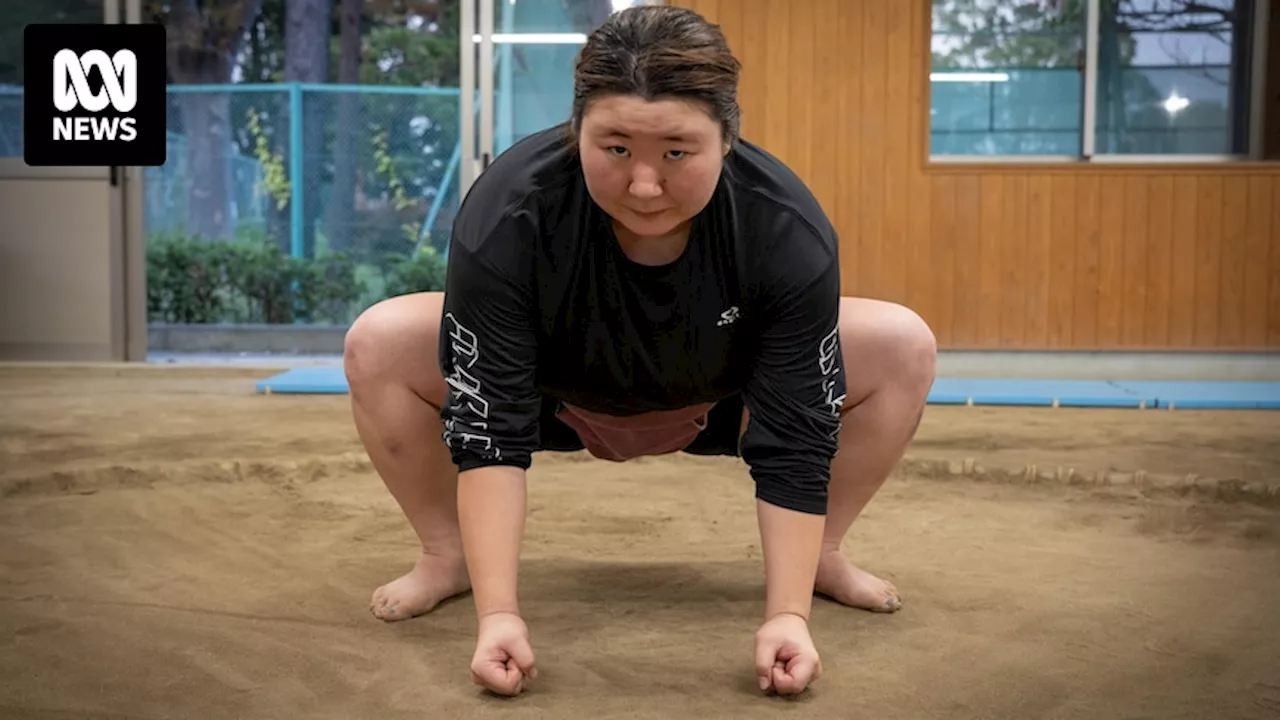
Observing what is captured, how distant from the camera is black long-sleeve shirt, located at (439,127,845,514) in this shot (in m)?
1.27

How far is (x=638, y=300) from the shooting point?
4.27 feet

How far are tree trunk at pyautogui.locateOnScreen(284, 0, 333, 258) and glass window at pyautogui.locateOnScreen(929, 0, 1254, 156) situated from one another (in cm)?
290

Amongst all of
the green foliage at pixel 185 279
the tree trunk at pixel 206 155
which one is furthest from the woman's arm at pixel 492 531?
the green foliage at pixel 185 279

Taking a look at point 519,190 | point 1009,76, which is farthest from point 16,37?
point 519,190

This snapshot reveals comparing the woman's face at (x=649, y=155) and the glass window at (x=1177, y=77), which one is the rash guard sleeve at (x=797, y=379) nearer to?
the woman's face at (x=649, y=155)

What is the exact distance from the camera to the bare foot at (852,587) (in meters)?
1.58

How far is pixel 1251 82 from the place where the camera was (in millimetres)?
5078

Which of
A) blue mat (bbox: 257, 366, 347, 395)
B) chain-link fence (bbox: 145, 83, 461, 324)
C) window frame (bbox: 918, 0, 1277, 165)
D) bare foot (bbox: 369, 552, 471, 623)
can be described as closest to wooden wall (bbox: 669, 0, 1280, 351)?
window frame (bbox: 918, 0, 1277, 165)

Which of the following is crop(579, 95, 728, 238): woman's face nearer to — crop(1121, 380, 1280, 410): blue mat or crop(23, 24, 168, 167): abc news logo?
crop(1121, 380, 1280, 410): blue mat

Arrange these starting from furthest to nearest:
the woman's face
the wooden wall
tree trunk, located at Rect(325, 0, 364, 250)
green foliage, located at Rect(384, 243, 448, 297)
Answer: green foliage, located at Rect(384, 243, 448, 297) < tree trunk, located at Rect(325, 0, 364, 250) < the wooden wall < the woman's face

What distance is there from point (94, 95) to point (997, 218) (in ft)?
11.5

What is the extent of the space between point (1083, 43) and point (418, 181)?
10.0ft

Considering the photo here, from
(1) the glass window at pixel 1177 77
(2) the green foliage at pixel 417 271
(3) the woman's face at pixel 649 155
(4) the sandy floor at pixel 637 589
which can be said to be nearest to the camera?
(3) the woman's face at pixel 649 155

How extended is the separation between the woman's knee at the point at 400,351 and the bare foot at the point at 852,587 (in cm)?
55
